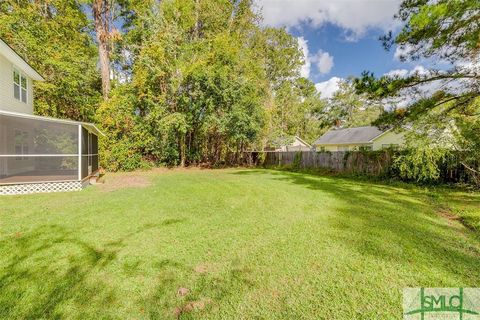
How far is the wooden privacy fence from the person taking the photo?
11.8 meters

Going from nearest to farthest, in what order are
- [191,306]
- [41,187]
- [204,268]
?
[191,306], [204,268], [41,187]

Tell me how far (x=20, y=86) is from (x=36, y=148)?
165 inches

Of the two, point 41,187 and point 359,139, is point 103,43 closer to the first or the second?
point 41,187

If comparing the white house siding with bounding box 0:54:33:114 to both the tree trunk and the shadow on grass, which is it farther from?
the shadow on grass

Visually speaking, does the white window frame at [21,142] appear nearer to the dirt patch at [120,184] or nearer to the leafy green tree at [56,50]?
the leafy green tree at [56,50]

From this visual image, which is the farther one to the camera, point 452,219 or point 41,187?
point 41,187

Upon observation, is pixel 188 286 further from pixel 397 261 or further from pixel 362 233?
pixel 362 233

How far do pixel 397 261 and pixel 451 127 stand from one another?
293 inches

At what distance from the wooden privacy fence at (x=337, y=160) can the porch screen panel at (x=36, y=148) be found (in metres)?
13.2

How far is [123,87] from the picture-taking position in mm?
16469

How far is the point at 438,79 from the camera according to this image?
23.4 feet

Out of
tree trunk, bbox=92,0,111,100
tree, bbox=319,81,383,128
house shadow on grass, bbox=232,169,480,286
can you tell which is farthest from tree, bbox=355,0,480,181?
tree, bbox=319,81,383,128

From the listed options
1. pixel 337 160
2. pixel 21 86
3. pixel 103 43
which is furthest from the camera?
pixel 103 43

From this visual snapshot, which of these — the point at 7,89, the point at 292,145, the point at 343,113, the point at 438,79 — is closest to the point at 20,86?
the point at 7,89
